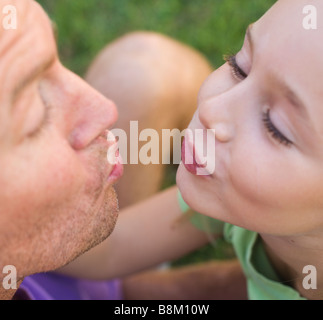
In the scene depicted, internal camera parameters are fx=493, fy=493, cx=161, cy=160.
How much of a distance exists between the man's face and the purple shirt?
0.34m

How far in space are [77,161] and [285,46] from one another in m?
0.53

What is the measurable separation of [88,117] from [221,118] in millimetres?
324

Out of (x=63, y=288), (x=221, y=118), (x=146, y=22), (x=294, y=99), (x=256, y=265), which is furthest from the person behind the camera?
(x=146, y=22)

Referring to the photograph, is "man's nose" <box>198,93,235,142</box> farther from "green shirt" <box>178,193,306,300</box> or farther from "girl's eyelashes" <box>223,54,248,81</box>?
"green shirt" <box>178,193,306,300</box>

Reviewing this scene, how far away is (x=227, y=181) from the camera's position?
1.17 meters

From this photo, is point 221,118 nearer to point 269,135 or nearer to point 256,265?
point 269,135

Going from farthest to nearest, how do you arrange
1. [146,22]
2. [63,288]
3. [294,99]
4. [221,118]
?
[146,22]
[63,288]
[221,118]
[294,99]

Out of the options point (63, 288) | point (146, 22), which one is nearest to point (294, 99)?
point (63, 288)

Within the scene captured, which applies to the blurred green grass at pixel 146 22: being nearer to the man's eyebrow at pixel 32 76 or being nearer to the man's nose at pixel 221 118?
the man's nose at pixel 221 118

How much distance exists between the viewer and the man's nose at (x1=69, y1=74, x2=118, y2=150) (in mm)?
1186

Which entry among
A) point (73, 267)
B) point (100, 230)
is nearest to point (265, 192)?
point (100, 230)

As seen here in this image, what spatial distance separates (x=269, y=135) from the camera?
3.57 feet

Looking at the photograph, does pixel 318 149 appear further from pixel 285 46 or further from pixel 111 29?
pixel 111 29

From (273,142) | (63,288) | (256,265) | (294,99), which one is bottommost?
(63,288)
